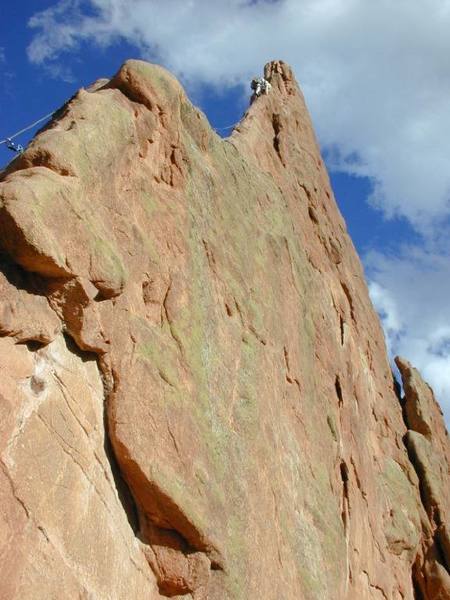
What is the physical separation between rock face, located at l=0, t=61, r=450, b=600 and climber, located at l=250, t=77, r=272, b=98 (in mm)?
7892

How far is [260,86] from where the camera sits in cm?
2859

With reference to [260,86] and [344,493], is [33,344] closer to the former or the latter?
[344,493]

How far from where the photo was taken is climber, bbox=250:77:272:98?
28.4m

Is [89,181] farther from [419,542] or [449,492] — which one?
[449,492]

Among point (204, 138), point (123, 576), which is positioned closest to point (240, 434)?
point (123, 576)

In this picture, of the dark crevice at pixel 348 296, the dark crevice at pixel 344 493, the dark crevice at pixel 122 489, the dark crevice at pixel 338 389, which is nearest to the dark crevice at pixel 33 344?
the dark crevice at pixel 122 489

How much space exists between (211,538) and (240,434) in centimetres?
255

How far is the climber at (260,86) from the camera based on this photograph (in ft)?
93.2

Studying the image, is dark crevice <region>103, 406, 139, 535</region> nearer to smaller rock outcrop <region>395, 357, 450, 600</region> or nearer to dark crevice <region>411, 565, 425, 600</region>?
dark crevice <region>411, 565, 425, 600</region>

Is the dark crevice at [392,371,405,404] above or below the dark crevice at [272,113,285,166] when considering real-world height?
below

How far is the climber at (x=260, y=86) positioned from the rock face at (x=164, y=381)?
25.9 ft

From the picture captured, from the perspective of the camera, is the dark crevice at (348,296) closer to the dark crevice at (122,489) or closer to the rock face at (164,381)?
the rock face at (164,381)

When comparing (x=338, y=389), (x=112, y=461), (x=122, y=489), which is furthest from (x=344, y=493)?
(x=112, y=461)

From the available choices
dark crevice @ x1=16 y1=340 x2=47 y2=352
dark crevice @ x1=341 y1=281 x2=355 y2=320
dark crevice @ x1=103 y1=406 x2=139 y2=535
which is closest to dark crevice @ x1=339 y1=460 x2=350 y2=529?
dark crevice @ x1=341 y1=281 x2=355 y2=320
